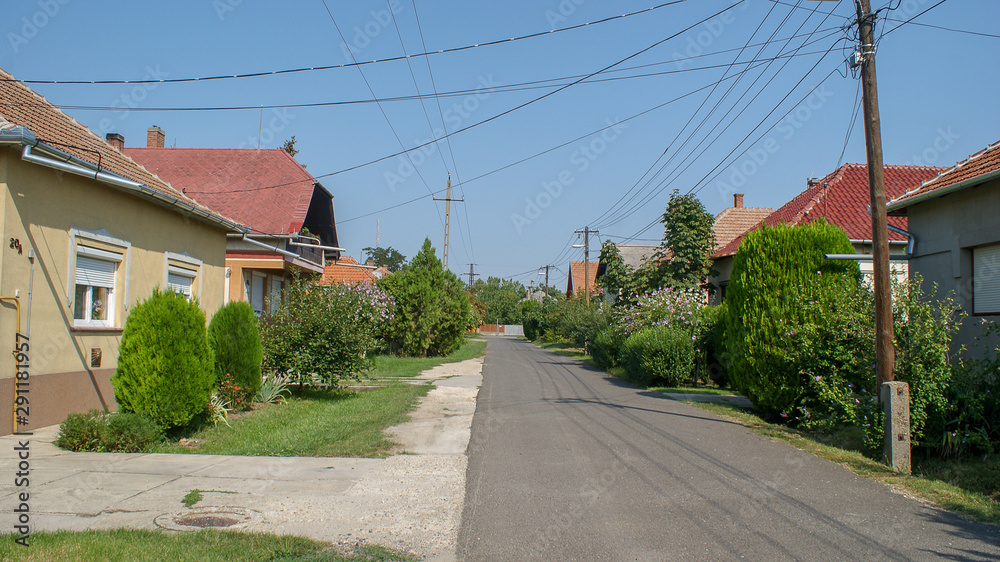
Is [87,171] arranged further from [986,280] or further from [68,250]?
[986,280]

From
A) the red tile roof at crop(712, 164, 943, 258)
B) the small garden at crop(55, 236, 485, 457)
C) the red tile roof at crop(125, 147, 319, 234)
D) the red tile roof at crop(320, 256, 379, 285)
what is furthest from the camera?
the red tile roof at crop(320, 256, 379, 285)

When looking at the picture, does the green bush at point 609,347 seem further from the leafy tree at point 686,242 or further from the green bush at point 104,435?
the green bush at point 104,435

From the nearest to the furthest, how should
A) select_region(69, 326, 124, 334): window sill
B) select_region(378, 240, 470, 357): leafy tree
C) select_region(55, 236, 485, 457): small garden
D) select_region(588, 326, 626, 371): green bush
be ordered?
select_region(55, 236, 485, 457): small garden
select_region(69, 326, 124, 334): window sill
select_region(588, 326, 626, 371): green bush
select_region(378, 240, 470, 357): leafy tree

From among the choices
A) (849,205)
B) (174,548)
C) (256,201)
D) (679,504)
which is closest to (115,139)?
(256,201)

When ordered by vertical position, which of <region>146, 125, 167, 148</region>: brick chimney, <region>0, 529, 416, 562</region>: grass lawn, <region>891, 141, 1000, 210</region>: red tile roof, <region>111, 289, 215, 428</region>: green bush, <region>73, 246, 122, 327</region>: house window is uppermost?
<region>146, 125, 167, 148</region>: brick chimney

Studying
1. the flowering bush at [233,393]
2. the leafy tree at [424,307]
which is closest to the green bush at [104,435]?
the flowering bush at [233,393]

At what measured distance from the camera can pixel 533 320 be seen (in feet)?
224

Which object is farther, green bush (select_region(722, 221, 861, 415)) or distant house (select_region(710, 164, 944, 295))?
distant house (select_region(710, 164, 944, 295))

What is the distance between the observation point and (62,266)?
9625 mm

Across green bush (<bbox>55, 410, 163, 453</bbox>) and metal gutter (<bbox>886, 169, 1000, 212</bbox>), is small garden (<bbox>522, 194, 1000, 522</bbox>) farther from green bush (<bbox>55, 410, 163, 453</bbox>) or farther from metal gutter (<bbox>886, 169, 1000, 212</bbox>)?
green bush (<bbox>55, 410, 163, 453</bbox>)

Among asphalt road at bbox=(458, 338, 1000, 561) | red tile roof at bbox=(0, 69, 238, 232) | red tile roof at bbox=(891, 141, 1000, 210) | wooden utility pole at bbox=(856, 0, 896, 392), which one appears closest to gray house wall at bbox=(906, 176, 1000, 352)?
red tile roof at bbox=(891, 141, 1000, 210)

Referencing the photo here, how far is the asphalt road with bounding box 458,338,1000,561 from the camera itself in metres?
5.01

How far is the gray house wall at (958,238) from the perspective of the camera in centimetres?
1013

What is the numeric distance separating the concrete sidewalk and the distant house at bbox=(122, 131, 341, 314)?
11.6 meters
